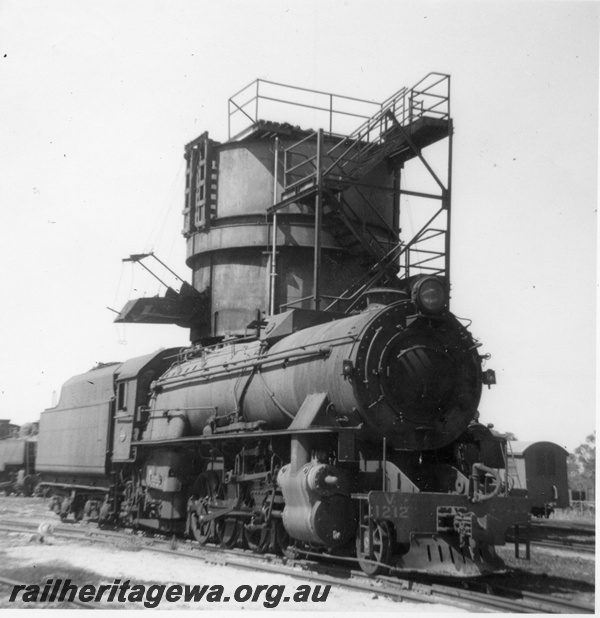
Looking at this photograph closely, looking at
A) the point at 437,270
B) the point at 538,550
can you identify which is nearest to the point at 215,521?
the point at 538,550

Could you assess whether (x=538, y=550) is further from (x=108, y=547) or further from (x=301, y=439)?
(x=108, y=547)

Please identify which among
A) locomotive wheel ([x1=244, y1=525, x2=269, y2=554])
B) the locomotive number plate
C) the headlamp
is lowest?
locomotive wheel ([x1=244, y1=525, x2=269, y2=554])

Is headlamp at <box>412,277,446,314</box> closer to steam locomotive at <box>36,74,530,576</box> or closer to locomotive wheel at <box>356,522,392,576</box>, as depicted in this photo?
steam locomotive at <box>36,74,530,576</box>

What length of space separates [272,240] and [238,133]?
3377 millimetres

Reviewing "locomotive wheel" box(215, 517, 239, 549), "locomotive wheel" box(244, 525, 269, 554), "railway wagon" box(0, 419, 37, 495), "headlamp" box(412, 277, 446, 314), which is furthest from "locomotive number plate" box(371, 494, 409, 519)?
"railway wagon" box(0, 419, 37, 495)

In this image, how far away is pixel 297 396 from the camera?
11102mm

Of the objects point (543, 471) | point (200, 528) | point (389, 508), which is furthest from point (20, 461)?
point (389, 508)

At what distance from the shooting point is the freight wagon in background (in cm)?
2370

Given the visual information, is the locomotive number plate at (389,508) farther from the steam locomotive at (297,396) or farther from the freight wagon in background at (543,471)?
the freight wagon in background at (543,471)

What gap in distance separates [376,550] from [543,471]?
16.3 meters

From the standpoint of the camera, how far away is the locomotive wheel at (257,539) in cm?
1161

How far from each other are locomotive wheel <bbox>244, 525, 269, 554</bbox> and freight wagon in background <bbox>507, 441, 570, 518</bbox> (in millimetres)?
12964

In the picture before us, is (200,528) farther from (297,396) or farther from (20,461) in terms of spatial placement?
(20,461)

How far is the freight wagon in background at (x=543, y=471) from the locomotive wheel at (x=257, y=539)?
1296 cm
